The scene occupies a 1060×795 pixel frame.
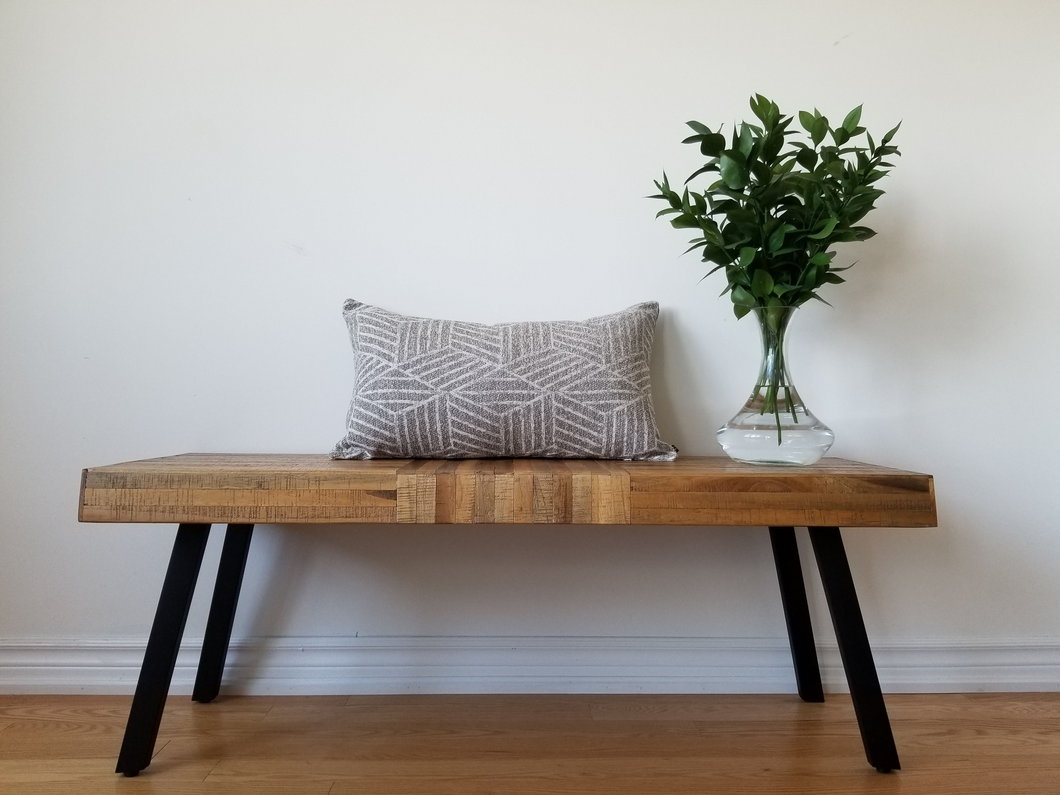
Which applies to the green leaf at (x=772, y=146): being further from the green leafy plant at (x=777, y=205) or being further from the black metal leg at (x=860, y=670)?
the black metal leg at (x=860, y=670)

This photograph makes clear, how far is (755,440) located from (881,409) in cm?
41

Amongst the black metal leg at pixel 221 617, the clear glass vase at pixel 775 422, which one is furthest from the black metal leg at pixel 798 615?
the black metal leg at pixel 221 617

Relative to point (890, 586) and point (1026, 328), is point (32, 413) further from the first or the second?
point (1026, 328)

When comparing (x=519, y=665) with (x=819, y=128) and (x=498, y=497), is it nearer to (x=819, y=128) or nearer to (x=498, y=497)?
(x=498, y=497)

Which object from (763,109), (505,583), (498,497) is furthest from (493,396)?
(763,109)

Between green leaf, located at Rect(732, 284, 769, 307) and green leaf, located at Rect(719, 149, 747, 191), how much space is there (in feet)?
0.55

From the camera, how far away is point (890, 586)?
1.39 metres

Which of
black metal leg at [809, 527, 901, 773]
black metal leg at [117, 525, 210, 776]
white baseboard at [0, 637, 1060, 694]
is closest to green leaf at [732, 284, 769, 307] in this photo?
black metal leg at [809, 527, 901, 773]

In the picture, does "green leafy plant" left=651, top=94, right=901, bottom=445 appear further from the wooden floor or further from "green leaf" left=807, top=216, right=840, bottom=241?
the wooden floor

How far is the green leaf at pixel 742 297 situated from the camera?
1.18 m

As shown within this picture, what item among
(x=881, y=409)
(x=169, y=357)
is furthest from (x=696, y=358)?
(x=169, y=357)

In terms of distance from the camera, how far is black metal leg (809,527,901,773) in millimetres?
1012

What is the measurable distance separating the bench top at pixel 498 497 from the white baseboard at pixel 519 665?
1.59 feet

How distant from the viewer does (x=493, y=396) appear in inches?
46.8
